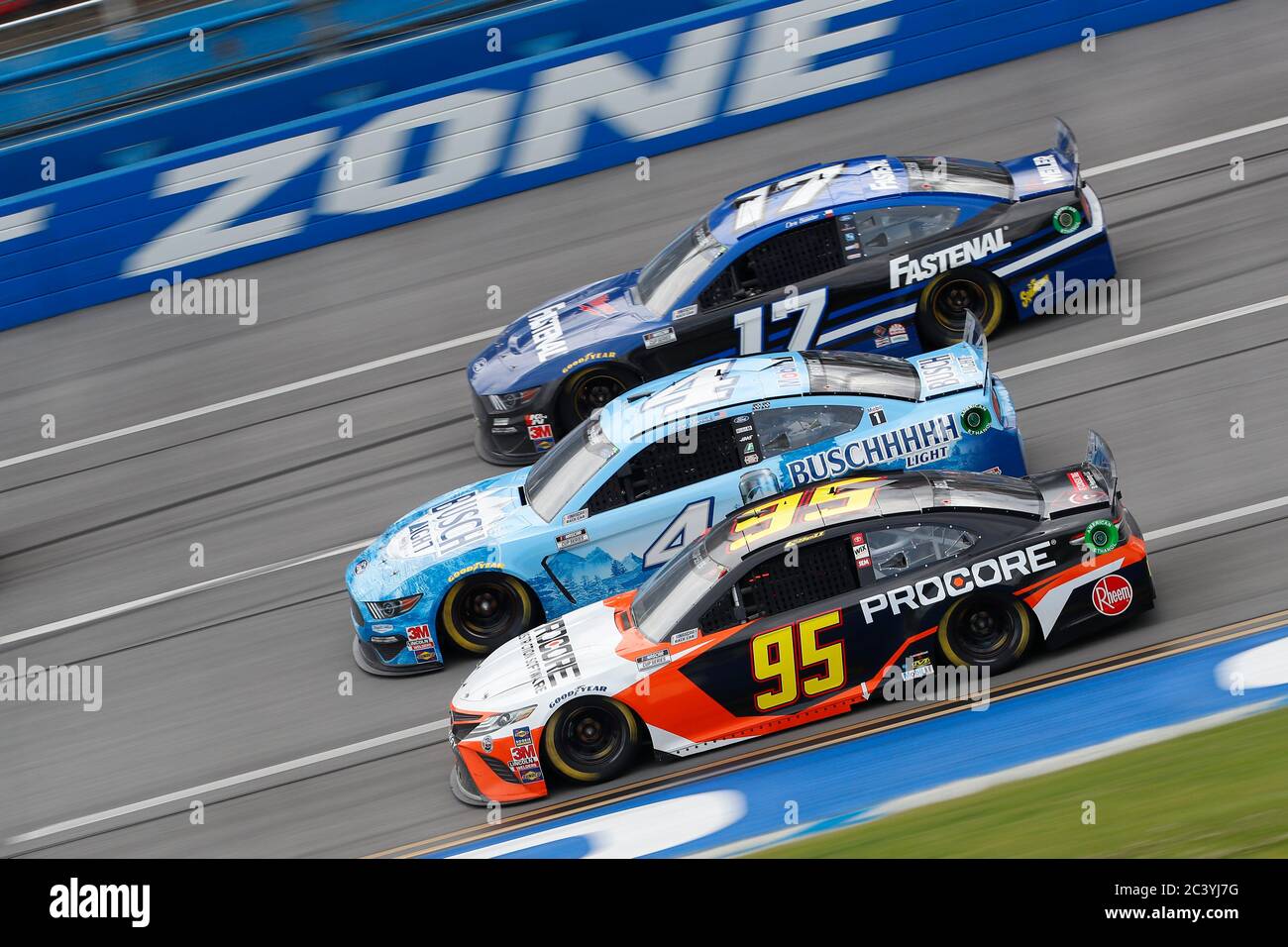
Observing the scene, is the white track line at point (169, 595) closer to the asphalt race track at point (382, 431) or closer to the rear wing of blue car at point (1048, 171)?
the asphalt race track at point (382, 431)

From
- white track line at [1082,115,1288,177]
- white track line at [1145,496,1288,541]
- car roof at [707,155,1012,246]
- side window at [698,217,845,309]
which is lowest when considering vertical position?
white track line at [1145,496,1288,541]

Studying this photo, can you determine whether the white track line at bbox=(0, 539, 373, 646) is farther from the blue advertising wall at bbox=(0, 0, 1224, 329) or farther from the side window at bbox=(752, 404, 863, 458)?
the blue advertising wall at bbox=(0, 0, 1224, 329)

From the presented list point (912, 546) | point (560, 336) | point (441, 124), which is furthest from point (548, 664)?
point (441, 124)

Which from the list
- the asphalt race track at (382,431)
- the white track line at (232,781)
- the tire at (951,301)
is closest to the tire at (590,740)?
the asphalt race track at (382,431)

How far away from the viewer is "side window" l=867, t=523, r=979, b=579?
8.70 meters

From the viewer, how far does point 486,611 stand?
34.0ft

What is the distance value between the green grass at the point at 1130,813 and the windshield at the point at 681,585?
171 centimetres

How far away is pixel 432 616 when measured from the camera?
10.2 m

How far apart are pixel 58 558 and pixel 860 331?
7183 mm

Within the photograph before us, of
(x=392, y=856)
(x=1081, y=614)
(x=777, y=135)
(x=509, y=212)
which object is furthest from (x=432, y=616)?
(x=777, y=135)

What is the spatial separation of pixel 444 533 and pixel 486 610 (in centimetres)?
62

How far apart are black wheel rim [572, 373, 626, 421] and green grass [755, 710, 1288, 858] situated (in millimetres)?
5505

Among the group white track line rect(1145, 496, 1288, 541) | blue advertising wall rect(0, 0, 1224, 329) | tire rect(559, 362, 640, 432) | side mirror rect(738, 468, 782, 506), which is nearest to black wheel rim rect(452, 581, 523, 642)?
side mirror rect(738, 468, 782, 506)

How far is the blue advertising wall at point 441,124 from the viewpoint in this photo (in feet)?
54.6
